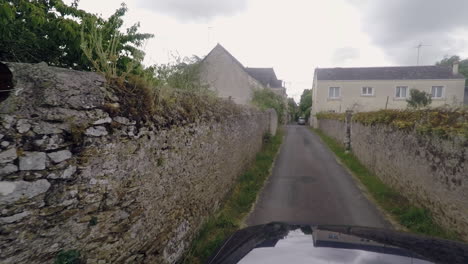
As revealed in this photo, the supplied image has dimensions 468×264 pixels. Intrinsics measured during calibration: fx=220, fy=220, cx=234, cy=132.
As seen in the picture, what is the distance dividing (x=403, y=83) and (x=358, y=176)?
1083 inches

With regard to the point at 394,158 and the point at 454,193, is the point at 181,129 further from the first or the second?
the point at 394,158

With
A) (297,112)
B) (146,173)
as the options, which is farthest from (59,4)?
(297,112)

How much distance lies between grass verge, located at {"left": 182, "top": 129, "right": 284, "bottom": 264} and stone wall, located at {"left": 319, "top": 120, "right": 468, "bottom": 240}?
3.89m

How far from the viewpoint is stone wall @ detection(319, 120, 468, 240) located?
3828 mm

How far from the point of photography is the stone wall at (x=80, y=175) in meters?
1.59

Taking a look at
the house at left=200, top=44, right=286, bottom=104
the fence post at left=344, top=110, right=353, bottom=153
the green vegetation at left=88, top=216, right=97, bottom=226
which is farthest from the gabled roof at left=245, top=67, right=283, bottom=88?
the green vegetation at left=88, top=216, right=97, bottom=226

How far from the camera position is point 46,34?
411 cm

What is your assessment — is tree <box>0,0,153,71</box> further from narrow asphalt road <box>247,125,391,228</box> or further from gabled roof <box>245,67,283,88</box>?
gabled roof <box>245,67,283,88</box>

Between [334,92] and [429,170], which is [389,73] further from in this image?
[429,170]

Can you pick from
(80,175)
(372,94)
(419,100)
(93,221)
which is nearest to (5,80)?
(80,175)

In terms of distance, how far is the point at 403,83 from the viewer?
92.7 ft

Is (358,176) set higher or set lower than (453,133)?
lower

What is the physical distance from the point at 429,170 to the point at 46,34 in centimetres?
820

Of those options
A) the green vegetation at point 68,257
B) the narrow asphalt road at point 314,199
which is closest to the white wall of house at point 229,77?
the narrow asphalt road at point 314,199
